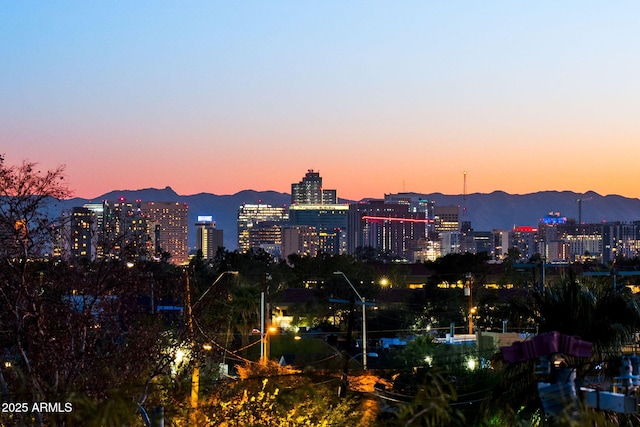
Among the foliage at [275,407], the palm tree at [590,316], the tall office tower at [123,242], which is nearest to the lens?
the palm tree at [590,316]

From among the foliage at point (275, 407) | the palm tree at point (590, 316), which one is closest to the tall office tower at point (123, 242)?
the foliage at point (275, 407)

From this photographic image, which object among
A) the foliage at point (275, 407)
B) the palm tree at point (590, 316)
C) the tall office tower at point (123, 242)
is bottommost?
the foliage at point (275, 407)

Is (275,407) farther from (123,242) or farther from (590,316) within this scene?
(590,316)

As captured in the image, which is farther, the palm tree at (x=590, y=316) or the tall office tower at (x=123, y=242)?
the tall office tower at (x=123, y=242)

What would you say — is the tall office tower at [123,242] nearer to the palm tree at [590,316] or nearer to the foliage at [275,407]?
the foliage at [275,407]

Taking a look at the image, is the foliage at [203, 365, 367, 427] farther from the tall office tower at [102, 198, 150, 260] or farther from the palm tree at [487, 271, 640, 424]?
the palm tree at [487, 271, 640, 424]

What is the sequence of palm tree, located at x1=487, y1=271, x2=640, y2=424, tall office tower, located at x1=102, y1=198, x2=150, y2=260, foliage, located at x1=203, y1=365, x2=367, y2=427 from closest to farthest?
palm tree, located at x1=487, y1=271, x2=640, y2=424
tall office tower, located at x1=102, y1=198, x2=150, y2=260
foliage, located at x1=203, y1=365, x2=367, y2=427

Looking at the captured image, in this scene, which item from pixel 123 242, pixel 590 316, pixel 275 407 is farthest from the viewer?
pixel 275 407

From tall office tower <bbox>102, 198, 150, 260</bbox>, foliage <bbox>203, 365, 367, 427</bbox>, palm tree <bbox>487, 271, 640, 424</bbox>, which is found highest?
tall office tower <bbox>102, 198, 150, 260</bbox>

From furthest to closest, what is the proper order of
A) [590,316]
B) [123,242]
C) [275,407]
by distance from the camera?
[275,407], [123,242], [590,316]

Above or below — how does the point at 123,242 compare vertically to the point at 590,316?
above

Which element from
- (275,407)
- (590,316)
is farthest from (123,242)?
(590,316)

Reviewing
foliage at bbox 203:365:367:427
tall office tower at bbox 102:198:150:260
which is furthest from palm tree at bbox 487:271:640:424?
tall office tower at bbox 102:198:150:260

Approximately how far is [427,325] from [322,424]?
47.4 m
